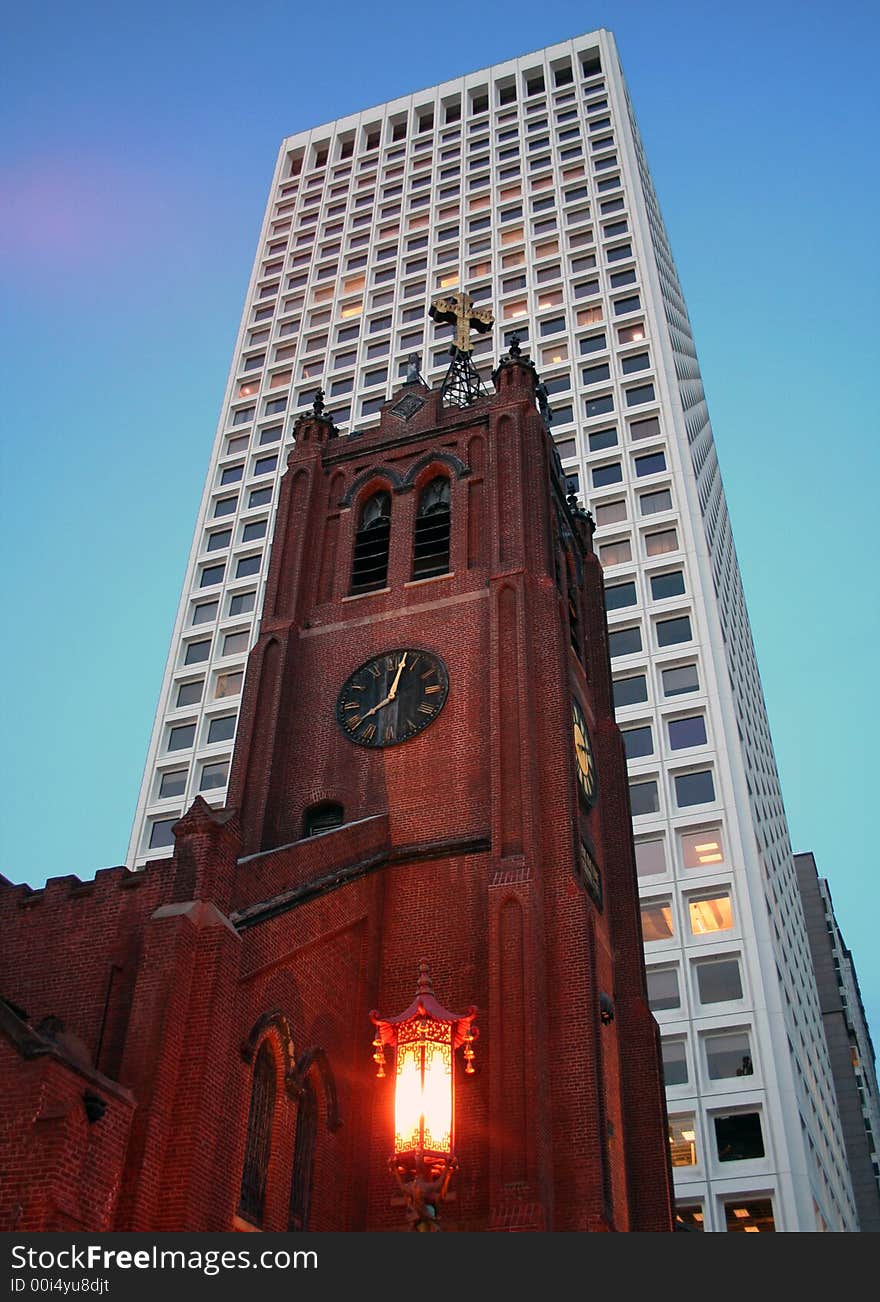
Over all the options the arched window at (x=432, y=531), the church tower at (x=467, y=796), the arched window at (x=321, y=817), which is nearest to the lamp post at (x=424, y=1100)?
the church tower at (x=467, y=796)

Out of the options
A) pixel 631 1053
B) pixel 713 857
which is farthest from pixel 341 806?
pixel 713 857

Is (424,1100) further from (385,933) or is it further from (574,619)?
(574,619)

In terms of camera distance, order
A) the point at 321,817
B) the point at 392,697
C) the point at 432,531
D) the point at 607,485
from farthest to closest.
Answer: the point at 607,485
the point at 432,531
the point at 392,697
the point at 321,817

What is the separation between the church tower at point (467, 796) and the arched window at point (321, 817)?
57mm

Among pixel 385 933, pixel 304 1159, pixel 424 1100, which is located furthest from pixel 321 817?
pixel 424 1100

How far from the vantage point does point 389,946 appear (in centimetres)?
2188

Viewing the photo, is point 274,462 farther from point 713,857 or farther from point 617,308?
point 713,857

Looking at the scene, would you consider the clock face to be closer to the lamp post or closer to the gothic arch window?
the gothic arch window

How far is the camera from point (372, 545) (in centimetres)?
3020

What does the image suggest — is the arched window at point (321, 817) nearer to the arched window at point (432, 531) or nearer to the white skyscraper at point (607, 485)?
the arched window at point (432, 531)

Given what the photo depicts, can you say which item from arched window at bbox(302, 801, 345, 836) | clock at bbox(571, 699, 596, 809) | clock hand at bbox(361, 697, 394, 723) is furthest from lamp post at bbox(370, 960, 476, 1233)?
clock hand at bbox(361, 697, 394, 723)

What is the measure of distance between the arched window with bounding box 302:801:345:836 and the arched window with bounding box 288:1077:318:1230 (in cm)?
619

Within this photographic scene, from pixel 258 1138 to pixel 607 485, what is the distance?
43.6 metres

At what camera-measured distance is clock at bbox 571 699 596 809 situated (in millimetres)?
24953
